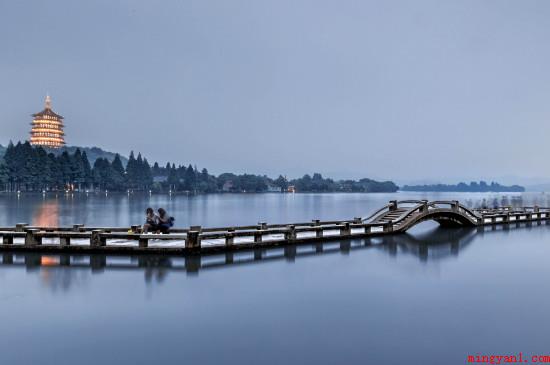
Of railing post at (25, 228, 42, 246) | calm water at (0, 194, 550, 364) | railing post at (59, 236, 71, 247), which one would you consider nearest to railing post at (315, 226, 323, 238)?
calm water at (0, 194, 550, 364)

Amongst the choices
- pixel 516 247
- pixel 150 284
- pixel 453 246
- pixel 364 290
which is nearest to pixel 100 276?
pixel 150 284

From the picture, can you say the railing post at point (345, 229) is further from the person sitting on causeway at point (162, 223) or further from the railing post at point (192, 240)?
the person sitting on causeway at point (162, 223)

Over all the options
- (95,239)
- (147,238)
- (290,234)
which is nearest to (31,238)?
(95,239)

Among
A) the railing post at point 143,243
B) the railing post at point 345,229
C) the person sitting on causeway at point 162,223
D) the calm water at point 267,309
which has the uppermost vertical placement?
the person sitting on causeway at point 162,223

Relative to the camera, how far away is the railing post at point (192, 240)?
17.1 meters

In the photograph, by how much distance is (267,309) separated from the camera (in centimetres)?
1066

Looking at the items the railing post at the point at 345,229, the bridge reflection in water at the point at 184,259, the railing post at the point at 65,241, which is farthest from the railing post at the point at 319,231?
the railing post at the point at 65,241

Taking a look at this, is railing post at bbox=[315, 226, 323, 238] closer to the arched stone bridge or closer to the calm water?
the calm water

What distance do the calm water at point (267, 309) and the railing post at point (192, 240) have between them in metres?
0.90

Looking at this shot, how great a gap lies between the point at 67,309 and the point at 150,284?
108 inches

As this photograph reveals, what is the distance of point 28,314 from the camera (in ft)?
32.2

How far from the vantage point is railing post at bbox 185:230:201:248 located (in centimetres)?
1708

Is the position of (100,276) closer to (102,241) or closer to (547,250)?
(102,241)

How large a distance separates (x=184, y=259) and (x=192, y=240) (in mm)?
1146
